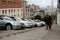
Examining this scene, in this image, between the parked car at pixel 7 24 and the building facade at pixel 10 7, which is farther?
the building facade at pixel 10 7

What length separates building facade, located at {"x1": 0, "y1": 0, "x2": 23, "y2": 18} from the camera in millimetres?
69088

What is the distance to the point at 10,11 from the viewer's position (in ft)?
243

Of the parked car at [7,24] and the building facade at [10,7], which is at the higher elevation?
the building facade at [10,7]

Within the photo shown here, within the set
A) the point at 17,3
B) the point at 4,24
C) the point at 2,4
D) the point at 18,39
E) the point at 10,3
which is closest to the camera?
the point at 18,39

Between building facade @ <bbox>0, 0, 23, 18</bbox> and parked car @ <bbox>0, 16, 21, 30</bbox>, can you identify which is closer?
parked car @ <bbox>0, 16, 21, 30</bbox>

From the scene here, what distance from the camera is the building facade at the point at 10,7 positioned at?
69088 mm

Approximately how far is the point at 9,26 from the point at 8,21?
58cm

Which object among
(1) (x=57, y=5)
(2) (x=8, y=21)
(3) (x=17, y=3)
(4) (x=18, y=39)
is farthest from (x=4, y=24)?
(3) (x=17, y=3)

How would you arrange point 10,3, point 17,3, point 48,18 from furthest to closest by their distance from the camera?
1. point 17,3
2. point 10,3
3. point 48,18

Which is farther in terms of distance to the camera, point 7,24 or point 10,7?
point 10,7

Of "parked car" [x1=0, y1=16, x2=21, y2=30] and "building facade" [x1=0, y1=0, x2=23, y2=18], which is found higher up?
"building facade" [x1=0, y1=0, x2=23, y2=18]

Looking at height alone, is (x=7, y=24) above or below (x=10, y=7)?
below

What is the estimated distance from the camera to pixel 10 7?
247 feet

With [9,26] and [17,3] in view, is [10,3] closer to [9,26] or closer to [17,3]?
[17,3]
